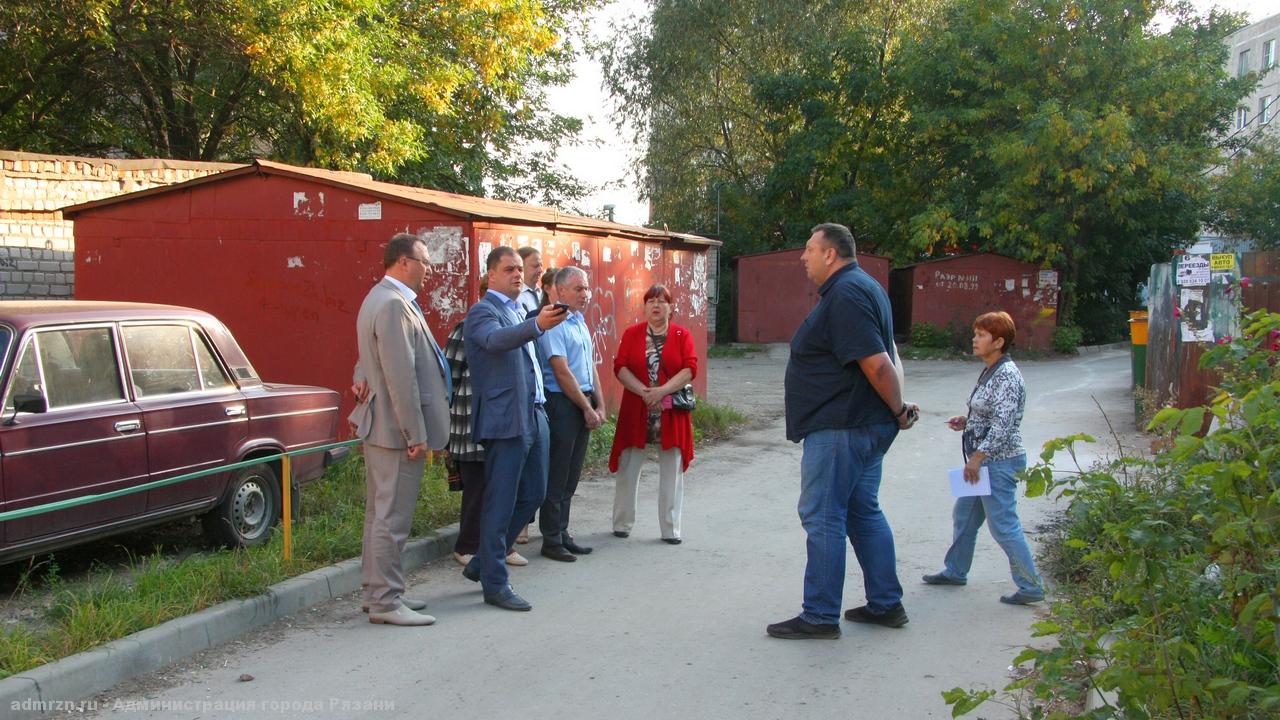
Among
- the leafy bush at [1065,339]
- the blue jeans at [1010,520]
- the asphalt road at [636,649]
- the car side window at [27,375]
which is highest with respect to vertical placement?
the car side window at [27,375]

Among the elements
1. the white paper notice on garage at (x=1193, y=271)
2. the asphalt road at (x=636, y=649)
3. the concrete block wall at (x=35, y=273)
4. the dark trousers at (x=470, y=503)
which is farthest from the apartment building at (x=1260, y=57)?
the dark trousers at (x=470, y=503)

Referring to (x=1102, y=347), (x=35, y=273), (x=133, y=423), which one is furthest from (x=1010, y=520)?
(x=1102, y=347)

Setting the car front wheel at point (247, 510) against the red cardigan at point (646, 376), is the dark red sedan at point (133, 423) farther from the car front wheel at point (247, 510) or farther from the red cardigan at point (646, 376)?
the red cardigan at point (646, 376)

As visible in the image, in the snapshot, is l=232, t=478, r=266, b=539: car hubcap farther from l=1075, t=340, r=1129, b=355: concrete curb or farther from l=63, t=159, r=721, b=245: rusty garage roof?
l=1075, t=340, r=1129, b=355: concrete curb

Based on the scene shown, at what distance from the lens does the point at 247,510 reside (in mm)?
6969

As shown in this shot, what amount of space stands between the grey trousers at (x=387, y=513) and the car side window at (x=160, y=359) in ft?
6.14

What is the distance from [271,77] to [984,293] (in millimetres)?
18796

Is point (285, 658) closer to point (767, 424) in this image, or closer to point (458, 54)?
point (767, 424)

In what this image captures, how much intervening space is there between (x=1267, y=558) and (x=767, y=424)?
11.0 meters

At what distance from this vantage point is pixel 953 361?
25125mm

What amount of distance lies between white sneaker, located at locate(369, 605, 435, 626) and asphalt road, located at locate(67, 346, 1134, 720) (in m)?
0.06

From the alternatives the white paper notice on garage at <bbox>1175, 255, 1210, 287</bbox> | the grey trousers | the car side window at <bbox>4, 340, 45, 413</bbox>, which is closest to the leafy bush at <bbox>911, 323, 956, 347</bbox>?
the white paper notice on garage at <bbox>1175, 255, 1210, 287</bbox>

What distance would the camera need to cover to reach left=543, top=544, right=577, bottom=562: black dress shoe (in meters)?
6.84

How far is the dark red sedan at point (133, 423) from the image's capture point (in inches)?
215
